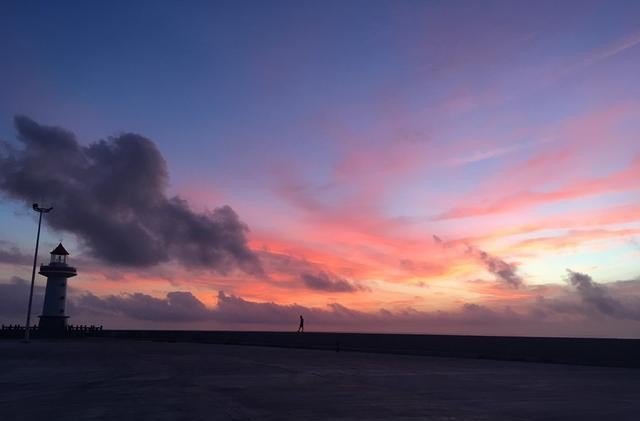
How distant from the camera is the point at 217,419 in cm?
1398

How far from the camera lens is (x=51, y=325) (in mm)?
83938

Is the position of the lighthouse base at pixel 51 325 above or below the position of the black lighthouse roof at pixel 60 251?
below

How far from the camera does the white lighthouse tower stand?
8381cm

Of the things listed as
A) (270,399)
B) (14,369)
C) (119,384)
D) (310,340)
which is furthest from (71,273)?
(270,399)

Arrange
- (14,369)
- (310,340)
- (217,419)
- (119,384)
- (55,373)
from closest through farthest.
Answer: (217,419)
(119,384)
(55,373)
(14,369)
(310,340)

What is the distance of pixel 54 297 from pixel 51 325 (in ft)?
13.0

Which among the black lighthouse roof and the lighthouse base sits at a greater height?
the black lighthouse roof

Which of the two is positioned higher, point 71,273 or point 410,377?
point 71,273

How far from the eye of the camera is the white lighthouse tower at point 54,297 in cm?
8381

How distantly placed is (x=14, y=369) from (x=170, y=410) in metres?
17.3

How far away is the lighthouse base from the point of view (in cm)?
8375

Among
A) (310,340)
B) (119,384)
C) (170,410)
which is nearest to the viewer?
(170,410)

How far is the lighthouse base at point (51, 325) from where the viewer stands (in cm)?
8375

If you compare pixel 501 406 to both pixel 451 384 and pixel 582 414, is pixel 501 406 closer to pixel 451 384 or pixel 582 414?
pixel 582 414
